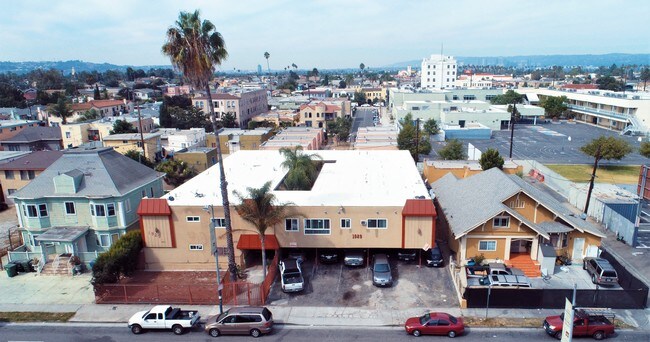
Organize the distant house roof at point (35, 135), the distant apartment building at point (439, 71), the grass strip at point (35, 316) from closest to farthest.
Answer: the grass strip at point (35, 316) < the distant house roof at point (35, 135) < the distant apartment building at point (439, 71)

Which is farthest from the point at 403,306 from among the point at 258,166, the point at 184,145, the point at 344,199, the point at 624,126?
the point at 624,126

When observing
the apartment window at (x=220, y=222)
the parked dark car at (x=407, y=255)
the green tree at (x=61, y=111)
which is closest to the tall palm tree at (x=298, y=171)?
the apartment window at (x=220, y=222)

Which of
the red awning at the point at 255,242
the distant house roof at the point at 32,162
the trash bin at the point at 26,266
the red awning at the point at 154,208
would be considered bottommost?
the trash bin at the point at 26,266

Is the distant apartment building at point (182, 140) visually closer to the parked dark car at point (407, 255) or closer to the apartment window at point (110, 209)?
the apartment window at point (110, 209)

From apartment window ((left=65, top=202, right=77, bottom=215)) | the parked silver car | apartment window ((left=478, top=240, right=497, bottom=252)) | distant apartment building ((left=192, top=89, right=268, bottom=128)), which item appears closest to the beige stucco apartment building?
the parked silver car

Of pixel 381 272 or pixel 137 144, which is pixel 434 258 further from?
pixel 137 144

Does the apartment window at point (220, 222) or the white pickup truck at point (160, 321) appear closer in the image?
the white pickup truck at point (160, 321)

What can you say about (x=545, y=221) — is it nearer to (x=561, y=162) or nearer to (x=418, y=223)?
(x=418, y=223)
